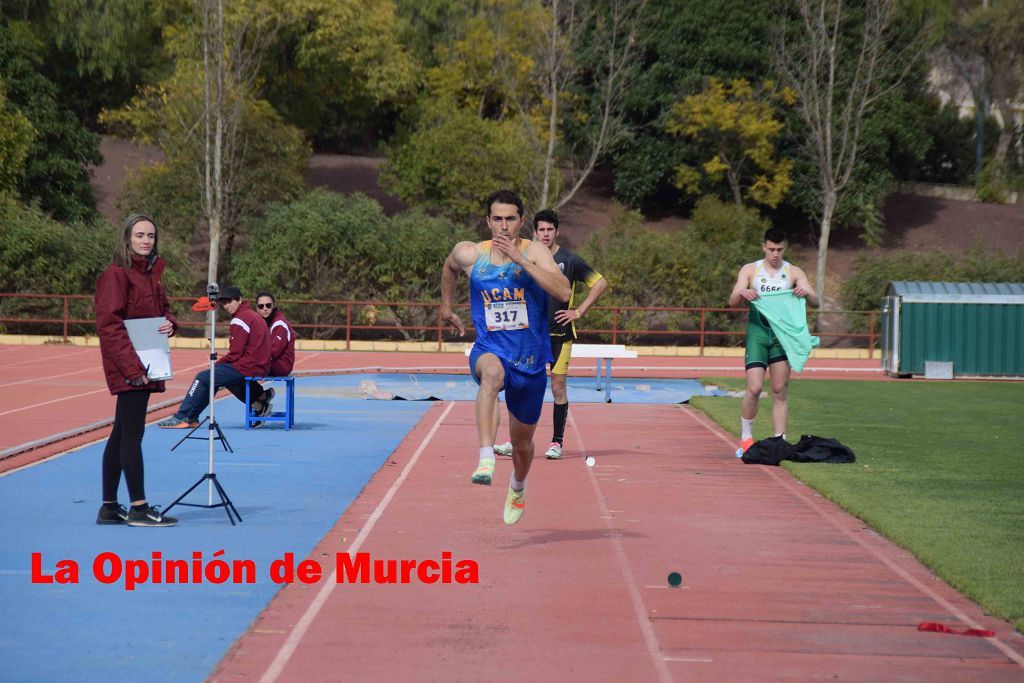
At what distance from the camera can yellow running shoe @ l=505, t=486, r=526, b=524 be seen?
7949 millimetres

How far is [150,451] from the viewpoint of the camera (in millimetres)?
12336

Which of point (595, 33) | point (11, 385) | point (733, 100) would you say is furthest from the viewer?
point (733, 100)

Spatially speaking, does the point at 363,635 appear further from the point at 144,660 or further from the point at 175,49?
the point at 175,49

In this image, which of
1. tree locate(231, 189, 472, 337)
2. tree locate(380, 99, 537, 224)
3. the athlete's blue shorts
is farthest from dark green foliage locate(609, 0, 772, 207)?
the athlete's blue shorts

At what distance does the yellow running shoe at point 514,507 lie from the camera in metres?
7.95

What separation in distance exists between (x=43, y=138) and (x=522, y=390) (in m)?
44.7

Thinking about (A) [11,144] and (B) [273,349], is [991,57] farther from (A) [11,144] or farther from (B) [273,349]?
(B) [273,349]

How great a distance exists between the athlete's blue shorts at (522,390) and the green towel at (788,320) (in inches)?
171

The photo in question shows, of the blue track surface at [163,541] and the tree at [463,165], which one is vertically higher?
the tree at [463,165]

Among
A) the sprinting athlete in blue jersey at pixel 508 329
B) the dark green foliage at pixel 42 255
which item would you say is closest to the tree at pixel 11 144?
the dark green foliage at pixel 42 255

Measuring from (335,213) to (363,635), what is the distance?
1347 inches

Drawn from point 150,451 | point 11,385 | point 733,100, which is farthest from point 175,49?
point 150,451

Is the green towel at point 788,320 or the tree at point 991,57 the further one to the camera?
the tree at point 991,57

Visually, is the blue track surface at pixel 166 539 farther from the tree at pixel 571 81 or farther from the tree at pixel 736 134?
the tree at pixel 736 134
